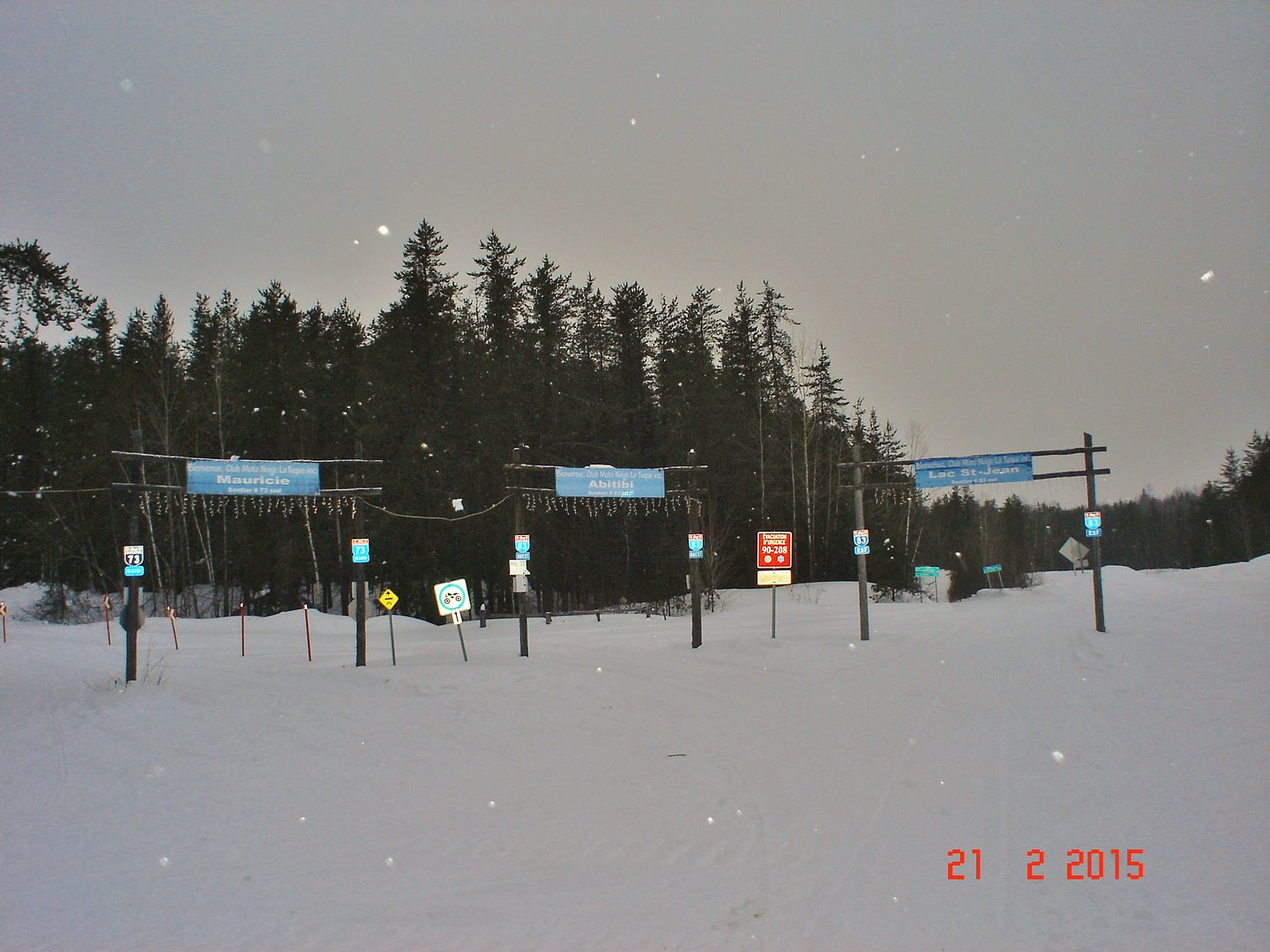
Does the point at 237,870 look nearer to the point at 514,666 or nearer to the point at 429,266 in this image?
the point at 514,666

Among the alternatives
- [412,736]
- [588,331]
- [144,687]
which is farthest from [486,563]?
[412,736]

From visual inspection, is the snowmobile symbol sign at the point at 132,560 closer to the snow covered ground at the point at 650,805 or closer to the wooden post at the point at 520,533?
the snow covered ground at the point at 650,805

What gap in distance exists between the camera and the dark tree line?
1503 inches

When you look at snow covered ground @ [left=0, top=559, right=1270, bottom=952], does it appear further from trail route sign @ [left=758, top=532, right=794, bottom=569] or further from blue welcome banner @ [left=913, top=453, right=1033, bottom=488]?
blue welcome banner @ [left=913, top=453, right=1033, bottom=488]

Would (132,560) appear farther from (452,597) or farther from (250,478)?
(452,597)

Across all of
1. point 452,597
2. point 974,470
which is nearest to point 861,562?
point 974,470

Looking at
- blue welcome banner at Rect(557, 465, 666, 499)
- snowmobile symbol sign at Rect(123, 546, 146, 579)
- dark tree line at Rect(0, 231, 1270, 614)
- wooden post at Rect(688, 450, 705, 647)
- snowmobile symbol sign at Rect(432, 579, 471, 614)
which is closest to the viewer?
snowmobile symbol sign at Rect(123, 546, 146, 579)

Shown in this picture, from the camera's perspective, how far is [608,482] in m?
21.1

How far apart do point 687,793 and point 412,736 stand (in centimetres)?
505

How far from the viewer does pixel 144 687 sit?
15766 mm

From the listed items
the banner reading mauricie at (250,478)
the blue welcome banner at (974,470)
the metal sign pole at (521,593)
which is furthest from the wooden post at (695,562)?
the banner reading mauricie at (250,478)
